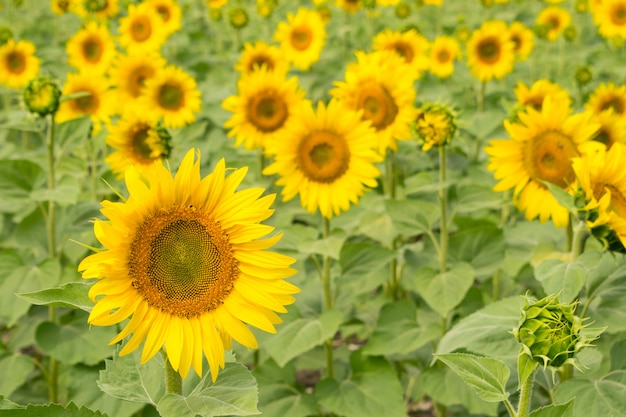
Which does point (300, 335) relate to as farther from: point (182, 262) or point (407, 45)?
point (407, 45)

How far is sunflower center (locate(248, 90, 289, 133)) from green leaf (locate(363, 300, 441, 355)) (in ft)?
3.50

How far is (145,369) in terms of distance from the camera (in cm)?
169

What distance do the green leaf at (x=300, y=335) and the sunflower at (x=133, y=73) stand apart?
2.11m

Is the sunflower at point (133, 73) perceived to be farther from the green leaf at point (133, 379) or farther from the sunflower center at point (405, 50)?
the green leaf at point (133, 379)

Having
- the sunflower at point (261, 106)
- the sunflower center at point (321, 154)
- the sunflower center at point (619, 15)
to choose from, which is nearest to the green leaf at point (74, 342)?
the sunflower center at point (321, 154)

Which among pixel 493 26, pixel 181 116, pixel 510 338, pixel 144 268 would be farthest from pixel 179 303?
pixel 493 26

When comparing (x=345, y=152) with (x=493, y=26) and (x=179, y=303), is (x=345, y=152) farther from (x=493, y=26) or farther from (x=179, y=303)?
(x=493, y=26)

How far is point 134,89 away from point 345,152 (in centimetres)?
192

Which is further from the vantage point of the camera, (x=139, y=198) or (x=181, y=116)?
(x=181, y=116)

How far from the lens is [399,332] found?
9.06 feet

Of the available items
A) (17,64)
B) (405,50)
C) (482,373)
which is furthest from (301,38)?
(482,373)

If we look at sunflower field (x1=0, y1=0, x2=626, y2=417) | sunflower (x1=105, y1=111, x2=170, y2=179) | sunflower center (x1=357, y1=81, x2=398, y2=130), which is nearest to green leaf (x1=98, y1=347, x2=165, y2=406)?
sunflower field (x1=0, y1=0, x2=626, y2=417)

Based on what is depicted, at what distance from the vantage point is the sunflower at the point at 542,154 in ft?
8.48

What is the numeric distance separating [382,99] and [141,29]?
308 centimetres
